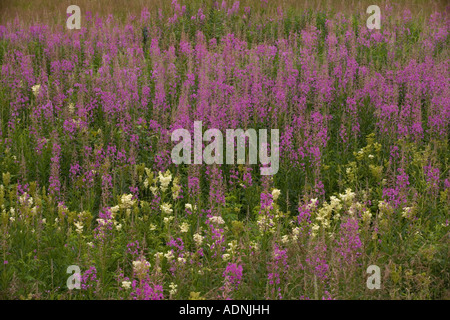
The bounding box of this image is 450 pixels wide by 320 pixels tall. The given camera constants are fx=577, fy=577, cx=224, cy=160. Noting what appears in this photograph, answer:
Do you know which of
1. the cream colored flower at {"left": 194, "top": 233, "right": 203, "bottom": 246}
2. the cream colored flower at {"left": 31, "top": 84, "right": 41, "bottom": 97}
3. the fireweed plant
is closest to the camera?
the fireweed plant

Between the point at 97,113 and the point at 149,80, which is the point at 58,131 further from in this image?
the point at 149,80

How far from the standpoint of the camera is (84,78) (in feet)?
27.0

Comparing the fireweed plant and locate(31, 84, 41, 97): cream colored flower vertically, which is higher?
locate(31, 84, 41, 97): cream colored flower

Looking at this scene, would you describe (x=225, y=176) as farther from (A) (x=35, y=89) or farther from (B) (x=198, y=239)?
(A) (x=35, y=89)

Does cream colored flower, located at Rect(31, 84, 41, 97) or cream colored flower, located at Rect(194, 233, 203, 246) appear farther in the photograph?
cream colored flower, located at Rect(31, 84, 41, 97)

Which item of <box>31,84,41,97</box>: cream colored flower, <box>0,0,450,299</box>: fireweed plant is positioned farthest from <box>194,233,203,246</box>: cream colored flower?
<box>31,84,41,97</box>: cream colored flower

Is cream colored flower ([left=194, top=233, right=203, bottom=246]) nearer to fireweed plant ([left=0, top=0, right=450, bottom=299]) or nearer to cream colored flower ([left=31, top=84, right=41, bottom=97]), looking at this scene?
fireweed plant ([left=0, top=0, right=450, bottom=299])

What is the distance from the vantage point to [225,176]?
646 cm

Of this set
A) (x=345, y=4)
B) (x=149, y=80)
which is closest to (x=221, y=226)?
(x=149, y=80)

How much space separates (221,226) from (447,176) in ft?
9.19

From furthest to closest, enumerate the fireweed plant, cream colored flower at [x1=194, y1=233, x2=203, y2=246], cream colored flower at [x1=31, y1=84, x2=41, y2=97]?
cream colored flower at [x1=31, y1=84, x2=41, y2=97]
cream colored flower at [x1=194, y1=233, x2=203, y2=246]
the fireweed plant

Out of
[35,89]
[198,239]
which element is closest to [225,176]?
[198,239]

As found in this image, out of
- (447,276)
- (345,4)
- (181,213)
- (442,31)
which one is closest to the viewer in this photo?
(447,276)

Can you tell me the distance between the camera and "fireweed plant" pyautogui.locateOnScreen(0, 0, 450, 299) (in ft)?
15.3
